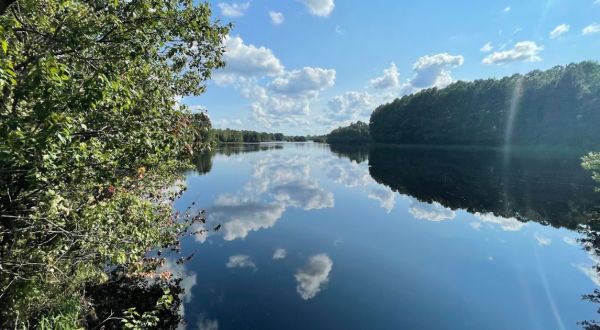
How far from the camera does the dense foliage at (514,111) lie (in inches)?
3403

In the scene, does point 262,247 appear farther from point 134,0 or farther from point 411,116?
point 411,116

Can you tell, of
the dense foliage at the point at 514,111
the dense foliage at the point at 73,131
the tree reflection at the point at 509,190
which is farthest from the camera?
the dense foliage at the point at 514,111

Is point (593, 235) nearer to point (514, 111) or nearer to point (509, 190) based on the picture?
point (509, 190)

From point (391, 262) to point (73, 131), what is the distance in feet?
49.7

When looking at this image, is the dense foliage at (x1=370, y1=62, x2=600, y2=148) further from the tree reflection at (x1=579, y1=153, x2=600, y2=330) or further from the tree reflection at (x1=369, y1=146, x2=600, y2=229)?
the tree reflection at (x1=579, y1=153, x2=600, y2=330)

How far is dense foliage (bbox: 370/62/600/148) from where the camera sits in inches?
3403

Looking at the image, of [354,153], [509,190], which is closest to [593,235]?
[509,190]

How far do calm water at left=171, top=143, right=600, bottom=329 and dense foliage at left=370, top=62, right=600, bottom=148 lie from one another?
232 ft

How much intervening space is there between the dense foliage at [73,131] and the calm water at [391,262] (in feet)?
16.4

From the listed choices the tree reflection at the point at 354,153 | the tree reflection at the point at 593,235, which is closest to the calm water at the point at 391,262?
the tree reflection at the point at 593,235

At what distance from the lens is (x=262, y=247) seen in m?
18.4

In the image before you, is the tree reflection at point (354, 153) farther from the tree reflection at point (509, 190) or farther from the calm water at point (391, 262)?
the calm water at point (391, 262)

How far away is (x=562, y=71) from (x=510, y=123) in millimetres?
19761

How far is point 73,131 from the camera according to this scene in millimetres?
4816
